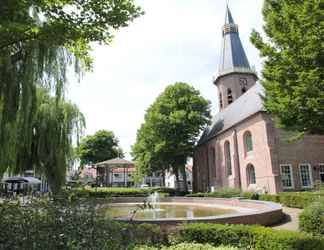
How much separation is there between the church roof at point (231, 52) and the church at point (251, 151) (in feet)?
0.74

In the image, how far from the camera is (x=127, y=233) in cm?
651

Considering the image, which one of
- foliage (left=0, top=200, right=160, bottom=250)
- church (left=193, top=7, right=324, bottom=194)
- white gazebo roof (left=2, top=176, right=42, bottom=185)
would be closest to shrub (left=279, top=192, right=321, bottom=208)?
church (left=193, top=7, right=324, bottom=194)

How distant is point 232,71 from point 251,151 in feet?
61.7

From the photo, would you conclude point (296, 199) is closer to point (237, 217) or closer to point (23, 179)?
point (237, 217)

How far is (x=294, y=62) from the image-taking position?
44.7ft

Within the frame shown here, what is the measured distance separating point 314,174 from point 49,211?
90.8ft

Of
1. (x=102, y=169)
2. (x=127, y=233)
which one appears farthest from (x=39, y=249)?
(x=102, y=169)

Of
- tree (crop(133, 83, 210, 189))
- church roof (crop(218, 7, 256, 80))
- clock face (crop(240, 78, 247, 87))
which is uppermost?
church roof (crop(218, 7, 256, 80))

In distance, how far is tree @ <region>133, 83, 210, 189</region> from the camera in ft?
124

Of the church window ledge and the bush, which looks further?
the church window ledge

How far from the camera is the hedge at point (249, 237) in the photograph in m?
6.62

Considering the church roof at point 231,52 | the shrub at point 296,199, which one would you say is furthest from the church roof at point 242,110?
the shrub at point 296,199

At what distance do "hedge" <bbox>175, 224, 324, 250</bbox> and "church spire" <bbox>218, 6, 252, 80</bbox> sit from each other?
4042 cm

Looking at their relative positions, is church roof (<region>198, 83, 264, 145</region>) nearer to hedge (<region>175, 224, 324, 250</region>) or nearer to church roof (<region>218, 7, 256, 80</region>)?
church roof (<region>218, 7, 256, 80</region>)
